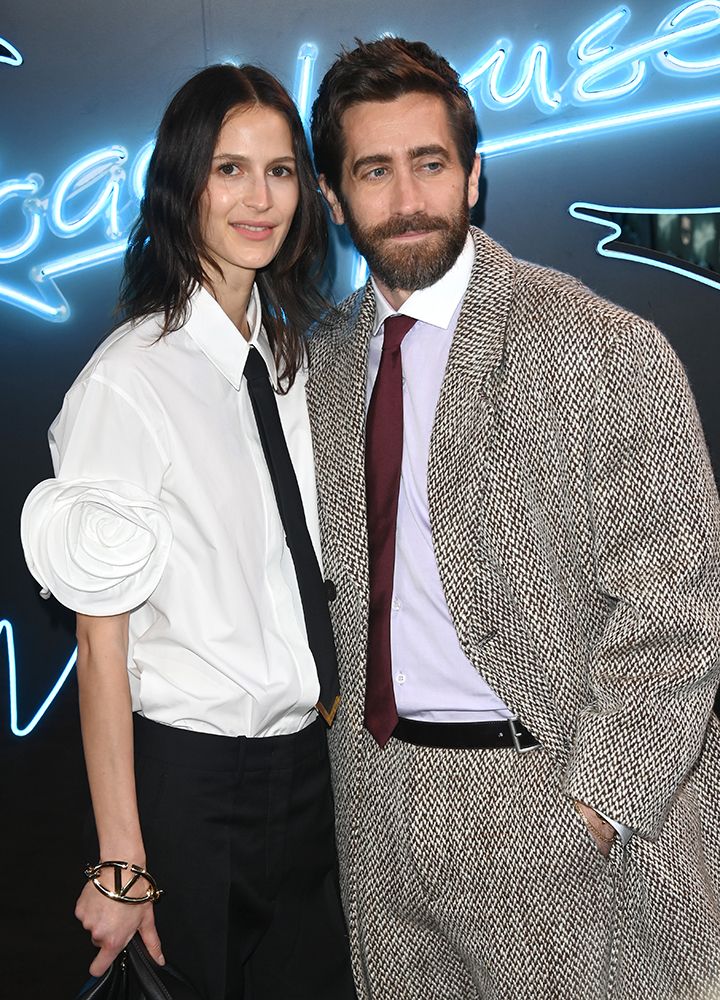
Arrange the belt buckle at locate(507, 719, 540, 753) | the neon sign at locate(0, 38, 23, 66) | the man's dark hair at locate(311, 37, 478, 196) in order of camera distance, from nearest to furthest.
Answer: the belt buckle at locate(507, 719, 540, 753)
the man's dark hair at locate(311, 37, 478, 196)
the neon sign at locate(0, 38, 23, 66)

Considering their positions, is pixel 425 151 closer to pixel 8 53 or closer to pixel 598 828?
pixel 598 828

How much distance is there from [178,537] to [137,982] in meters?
0.64

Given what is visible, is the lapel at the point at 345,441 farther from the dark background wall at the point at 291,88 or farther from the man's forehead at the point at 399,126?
the dark background wall at the point at 291,88

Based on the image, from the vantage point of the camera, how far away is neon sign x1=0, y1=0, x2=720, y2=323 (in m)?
3.04

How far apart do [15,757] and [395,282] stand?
2.28 m

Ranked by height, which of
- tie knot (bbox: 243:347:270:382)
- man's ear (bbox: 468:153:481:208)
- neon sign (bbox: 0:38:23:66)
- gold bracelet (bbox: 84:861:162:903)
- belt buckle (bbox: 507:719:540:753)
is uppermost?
neon sign (bbox: 0:38:23:66)

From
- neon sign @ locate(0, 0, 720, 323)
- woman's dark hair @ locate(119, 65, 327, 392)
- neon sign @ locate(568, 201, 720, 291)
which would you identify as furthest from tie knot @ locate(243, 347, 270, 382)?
neon sign @ locate(568, 201, 720, 291)

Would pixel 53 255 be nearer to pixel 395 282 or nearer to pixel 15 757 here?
pixel 15 757

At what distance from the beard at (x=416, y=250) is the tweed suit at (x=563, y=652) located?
6 cm

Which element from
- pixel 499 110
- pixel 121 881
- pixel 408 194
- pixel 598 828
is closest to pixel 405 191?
pixel 408 194

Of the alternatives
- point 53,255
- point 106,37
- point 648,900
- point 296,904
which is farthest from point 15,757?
point 648,900

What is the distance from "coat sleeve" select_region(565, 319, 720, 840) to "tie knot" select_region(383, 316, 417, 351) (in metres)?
0.37

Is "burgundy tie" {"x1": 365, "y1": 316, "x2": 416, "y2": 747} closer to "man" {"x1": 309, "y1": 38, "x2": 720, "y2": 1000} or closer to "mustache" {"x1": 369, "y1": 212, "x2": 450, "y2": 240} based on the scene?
"man" {"x1": 309, "y1": 38, "x2": 720, "y2": 1000}

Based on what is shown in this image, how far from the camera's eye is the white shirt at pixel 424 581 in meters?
1.75
